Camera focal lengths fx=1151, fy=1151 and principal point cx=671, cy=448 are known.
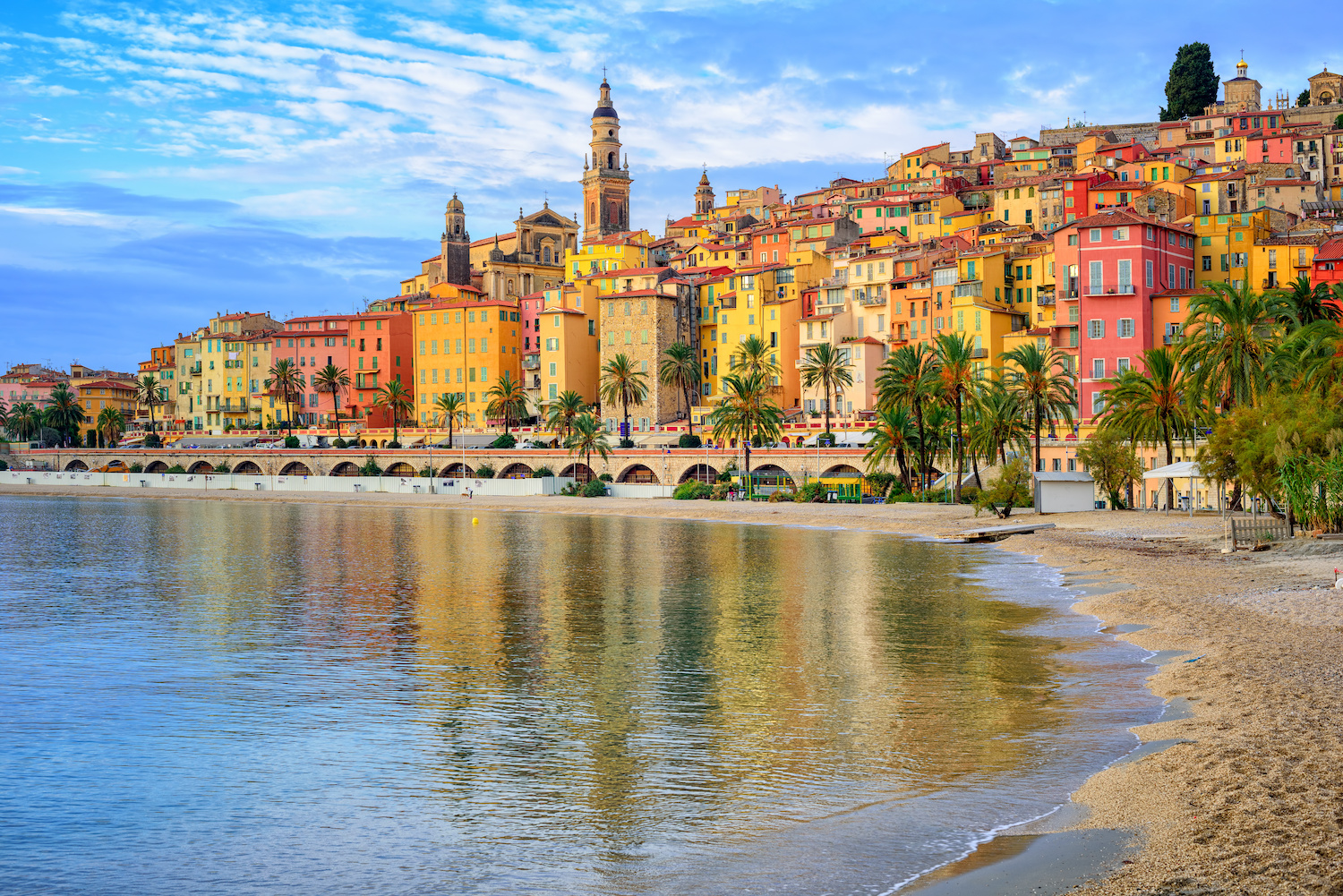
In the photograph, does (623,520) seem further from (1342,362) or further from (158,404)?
(158,404)

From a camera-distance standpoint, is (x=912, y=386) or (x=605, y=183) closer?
(x=912, y=386)

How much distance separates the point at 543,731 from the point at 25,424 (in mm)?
151111

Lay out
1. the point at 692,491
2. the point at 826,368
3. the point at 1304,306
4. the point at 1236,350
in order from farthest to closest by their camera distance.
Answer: the point at 826,368 < the point at 692,491 < the point at 1304,306 < the point at 1236,350

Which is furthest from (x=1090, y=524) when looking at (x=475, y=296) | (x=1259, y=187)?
(x=475, y=296)

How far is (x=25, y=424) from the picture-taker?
481 ft

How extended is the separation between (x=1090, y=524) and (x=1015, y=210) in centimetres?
6973

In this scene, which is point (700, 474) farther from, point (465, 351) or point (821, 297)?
point (465, 351)

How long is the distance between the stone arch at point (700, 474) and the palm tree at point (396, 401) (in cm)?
3740

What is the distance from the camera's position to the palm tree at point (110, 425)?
146125 millimetres

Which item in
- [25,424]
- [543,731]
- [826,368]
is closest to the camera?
[543,731]

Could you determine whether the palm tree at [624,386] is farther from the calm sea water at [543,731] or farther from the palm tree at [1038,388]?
the calm sea water at [543,731]

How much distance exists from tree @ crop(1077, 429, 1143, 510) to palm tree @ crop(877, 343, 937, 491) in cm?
1010

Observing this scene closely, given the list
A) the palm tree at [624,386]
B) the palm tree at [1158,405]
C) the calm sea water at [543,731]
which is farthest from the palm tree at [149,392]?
the palm tree at [1158,405]

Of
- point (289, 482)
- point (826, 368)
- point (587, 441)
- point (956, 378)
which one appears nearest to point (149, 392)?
point (289, 482)
